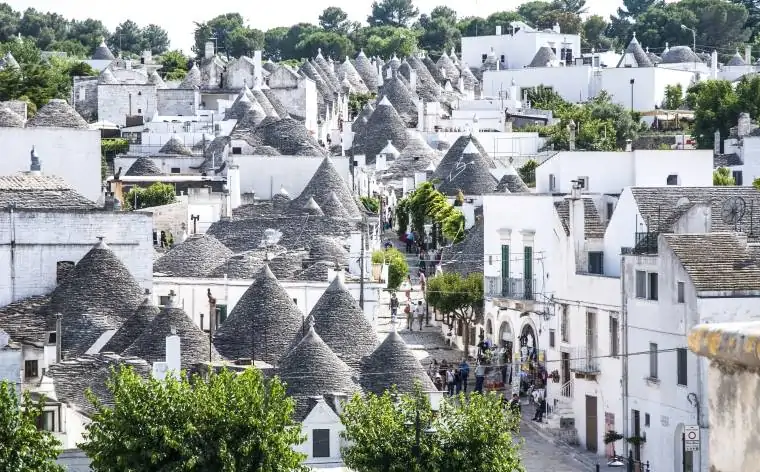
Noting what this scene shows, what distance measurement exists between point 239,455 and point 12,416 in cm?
394

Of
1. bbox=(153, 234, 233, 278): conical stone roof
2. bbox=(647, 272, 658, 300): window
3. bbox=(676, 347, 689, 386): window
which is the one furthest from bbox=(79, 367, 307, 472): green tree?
bbox=(153, 234, 233, 278): conical stone roof

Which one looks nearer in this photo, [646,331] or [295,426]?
[295,426]

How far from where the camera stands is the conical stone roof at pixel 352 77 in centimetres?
14611

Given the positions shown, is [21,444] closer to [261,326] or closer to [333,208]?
[261,326]

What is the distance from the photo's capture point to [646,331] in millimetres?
43781

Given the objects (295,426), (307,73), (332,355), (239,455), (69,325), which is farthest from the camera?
(307,73)

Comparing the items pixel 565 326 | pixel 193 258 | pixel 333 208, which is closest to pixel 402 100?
pixel 333 208

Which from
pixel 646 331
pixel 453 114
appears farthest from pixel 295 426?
pixel 453 114

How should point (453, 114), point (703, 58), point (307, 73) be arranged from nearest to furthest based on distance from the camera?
point (453, 114) < point (307, 73) < point (703, 58)

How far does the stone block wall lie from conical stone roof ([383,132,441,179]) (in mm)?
93902

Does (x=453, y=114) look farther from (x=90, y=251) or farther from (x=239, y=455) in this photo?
(x=239, y=455)

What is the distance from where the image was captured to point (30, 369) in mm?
47188

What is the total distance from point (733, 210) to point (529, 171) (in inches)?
1903

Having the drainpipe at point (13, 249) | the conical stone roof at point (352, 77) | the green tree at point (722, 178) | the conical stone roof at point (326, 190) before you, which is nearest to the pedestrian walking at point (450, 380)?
the drainpipe at point (13, 249)
